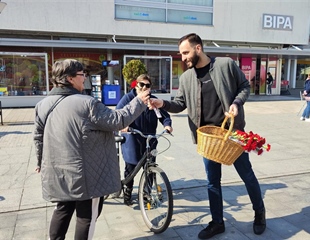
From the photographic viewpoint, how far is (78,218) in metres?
2.40

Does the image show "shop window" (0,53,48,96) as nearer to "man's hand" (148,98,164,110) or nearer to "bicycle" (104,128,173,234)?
"bicycle" (104,128,173,234)

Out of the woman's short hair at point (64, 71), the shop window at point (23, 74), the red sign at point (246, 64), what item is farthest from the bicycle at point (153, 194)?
the red sign at point (246, 64)

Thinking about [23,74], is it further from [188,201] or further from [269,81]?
[269,81]

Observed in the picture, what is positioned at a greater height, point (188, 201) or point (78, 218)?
point (78, 218)

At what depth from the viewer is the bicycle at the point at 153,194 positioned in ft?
9.82

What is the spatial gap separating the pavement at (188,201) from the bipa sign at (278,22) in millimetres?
16207

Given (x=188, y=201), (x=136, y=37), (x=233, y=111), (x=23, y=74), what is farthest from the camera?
(x=136, y=37)

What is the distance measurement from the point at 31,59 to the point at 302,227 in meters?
13.8

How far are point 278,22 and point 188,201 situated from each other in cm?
2071

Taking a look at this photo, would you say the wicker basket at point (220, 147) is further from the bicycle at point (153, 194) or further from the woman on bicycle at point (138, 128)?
the woman on bicycle at point (138, 128)

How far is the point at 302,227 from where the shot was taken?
3.19m

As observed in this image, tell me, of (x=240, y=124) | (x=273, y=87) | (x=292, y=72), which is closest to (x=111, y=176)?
(x=240, y=124)

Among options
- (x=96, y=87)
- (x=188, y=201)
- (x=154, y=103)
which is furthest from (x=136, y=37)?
(x=154, y=103)

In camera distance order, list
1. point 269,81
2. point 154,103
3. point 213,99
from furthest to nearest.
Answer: point 269,81 < point 213,99 < point 154,103
